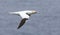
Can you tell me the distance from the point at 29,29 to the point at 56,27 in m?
1.64

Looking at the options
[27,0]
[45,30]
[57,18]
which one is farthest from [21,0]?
[45,30]

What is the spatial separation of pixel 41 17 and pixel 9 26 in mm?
2468

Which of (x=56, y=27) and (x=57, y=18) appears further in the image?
(x=57, y=18)

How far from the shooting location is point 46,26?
20109 millimetres

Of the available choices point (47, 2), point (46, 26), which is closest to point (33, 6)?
point (47, 2)

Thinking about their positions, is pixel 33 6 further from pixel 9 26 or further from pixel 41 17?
pixel 9 26

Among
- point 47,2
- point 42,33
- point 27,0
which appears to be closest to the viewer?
point 42,33

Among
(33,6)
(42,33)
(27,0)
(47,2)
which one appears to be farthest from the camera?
(27,0)

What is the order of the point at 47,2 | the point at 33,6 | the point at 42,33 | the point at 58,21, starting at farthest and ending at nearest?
the point at 47,2 < the point at 33,6 < the point at 58,21 < the point at 42,33

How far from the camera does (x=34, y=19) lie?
68.9 feet

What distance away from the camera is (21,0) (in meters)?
26.3

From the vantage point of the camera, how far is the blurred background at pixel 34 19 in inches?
749

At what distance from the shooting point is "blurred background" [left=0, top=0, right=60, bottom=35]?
19.0 meters

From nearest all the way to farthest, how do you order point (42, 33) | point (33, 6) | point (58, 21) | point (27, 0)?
1. point (42, 33)
2. point (58, 21)
3. point (33, 6)
4. point (27, 0)
